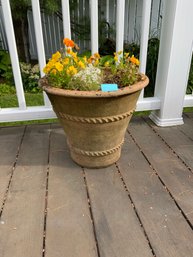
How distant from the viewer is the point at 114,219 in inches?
43.9

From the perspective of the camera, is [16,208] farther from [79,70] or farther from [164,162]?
[164,162]

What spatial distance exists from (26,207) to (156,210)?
0.65 meters

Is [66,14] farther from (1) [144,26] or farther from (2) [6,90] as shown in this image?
(2) [6,90]

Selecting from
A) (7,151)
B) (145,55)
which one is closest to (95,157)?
(7,151)

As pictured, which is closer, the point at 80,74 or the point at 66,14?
the point at 80,74

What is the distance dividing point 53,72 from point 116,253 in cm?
90

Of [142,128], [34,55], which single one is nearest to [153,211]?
[142,128]

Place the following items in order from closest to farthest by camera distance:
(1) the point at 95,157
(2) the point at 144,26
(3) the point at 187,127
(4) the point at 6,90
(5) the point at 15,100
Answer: (1) the point at 95,157
(2) the point at 144,26
(3) the point at 187,127
(5) the point at 15,100
(4) the point at 6,90

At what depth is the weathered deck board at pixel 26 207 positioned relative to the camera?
994 millimetres

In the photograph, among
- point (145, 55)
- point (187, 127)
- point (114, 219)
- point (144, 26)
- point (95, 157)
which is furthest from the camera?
point (187, 127)

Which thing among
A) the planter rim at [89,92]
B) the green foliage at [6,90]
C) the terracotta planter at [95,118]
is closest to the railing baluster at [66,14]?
the terracotta planter at [95,118]

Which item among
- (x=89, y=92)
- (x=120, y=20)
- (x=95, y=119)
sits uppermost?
(x=120, y=20)

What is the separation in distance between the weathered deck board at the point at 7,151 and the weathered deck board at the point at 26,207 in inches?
1.6

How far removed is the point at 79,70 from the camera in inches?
50.0
